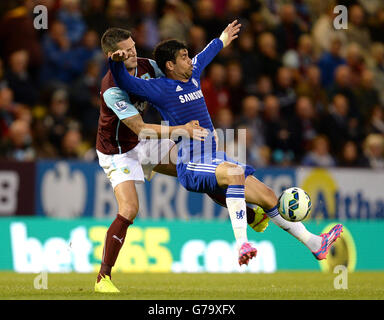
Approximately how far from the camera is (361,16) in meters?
17.9

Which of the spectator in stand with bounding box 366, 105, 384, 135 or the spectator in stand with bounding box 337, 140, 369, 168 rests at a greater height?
the spectator in stand with bounding box 366, 105, 384, 135

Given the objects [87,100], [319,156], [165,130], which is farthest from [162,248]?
[165,130]

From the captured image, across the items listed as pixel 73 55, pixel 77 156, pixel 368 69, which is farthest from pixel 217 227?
pixel 368 69

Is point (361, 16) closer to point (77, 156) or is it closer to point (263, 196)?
point (77, 156)

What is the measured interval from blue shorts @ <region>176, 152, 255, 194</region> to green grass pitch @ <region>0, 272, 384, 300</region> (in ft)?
3.13

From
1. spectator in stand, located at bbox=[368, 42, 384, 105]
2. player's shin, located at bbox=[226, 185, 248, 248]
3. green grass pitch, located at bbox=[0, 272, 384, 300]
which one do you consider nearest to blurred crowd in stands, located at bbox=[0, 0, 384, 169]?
spectator in stand, located at bbox=[368, 42, 384, 105]

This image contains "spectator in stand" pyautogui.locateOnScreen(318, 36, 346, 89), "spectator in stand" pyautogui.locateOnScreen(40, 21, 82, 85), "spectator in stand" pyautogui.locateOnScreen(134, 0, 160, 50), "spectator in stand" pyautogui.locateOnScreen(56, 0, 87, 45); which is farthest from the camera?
"spectator in stand" pyautogui.locateOnScreen(318, 36, 346, 89)

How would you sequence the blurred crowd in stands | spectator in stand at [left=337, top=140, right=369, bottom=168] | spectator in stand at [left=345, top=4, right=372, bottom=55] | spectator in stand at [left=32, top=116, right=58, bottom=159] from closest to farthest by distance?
spectator in stand at [left=32, top=116, right=58, bottom=159], the blurred crowd in stands, spectator in stand at [left=337, top=140, right=369, bottom=168], spectator in stand at [left=345, top=4, right=372, bottom=55]

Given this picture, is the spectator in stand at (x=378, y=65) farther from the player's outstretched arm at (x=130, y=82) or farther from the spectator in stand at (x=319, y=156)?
the player's outstretched arm at (x=130, y=82)

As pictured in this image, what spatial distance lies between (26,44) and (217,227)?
4.13 m

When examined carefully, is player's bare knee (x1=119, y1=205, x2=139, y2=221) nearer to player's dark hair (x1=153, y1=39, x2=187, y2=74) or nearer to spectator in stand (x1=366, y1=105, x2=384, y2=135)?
player's dark hair (x1=153, y1=39, x2=187, y2=74)

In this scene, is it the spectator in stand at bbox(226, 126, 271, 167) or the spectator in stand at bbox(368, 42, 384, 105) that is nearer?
the spectator in stand at bbox(226, 126, 271, 167)

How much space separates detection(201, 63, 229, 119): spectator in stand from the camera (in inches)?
552

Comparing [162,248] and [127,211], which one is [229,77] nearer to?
[162,248]
